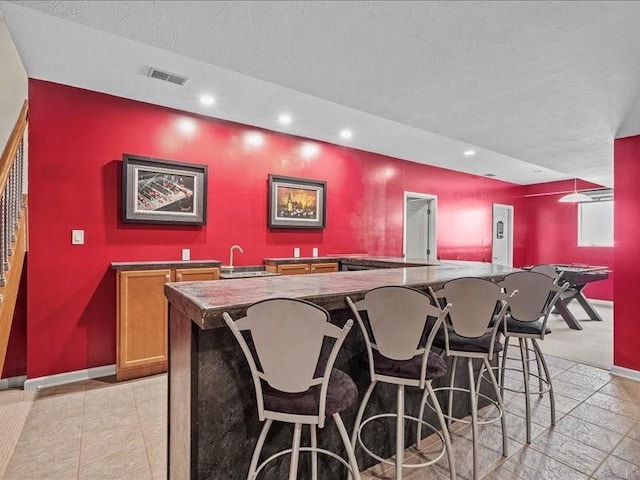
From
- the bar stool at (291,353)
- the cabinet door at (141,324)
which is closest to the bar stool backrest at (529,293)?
the bar stool at (291,353)

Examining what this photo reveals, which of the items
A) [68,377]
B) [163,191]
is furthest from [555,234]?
[68,377]

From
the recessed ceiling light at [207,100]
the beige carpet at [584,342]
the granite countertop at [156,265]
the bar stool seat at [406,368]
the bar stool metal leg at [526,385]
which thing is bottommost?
the beige carpet at [584,342]

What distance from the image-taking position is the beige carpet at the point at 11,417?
203 centimetres

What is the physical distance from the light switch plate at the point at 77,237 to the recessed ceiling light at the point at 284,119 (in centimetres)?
225

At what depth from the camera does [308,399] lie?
1240 millimetres

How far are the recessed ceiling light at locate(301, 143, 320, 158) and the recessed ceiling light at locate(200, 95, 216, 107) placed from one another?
1428mm

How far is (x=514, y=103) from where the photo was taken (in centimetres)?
267

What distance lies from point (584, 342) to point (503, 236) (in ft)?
12.3

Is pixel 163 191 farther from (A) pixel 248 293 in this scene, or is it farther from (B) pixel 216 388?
(B) pixel 216 388

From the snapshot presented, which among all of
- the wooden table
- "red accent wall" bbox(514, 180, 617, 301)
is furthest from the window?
the wooden table

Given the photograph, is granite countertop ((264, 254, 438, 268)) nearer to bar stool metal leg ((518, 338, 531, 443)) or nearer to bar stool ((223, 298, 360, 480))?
bar stool metal leg ((518, 338, 531, 443))

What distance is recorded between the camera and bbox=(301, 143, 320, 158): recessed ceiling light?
15.0 feet

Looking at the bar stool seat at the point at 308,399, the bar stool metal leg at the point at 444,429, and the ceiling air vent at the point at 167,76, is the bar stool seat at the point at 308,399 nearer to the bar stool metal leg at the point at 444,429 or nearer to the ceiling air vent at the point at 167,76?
the bar stool metal leg at the point at 444,429

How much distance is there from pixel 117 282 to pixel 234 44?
7.44 ft
